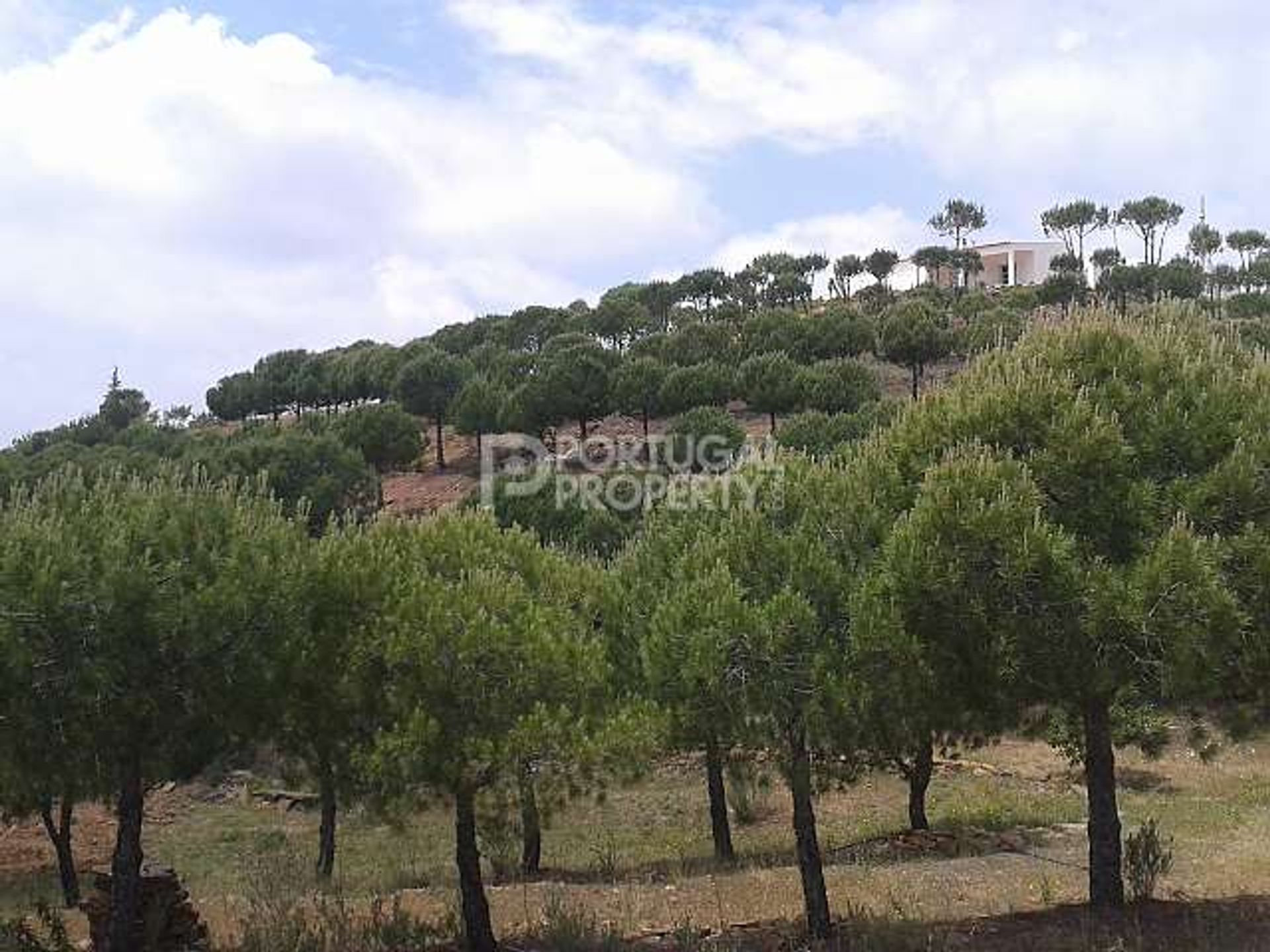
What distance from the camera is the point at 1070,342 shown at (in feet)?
39.3

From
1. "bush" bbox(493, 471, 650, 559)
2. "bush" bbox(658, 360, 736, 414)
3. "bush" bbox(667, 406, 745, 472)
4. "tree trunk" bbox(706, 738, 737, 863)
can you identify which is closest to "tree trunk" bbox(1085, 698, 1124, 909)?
"tree trunk" bbox(706, 738, 737, 863)

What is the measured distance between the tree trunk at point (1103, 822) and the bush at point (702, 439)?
29.0 meters

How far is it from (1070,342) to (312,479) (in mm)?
43236

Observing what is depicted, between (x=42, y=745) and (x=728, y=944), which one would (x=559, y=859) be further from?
(x=42, y=745)

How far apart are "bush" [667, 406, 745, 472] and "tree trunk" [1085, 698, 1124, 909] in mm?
29019

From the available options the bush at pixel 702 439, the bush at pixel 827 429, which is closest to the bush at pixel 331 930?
the bush at pixel 827 429

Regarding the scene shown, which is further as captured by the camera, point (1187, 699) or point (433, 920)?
point (433, 920)

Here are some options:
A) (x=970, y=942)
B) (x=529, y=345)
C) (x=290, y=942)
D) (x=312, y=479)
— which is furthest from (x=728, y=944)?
(x=529, y=345)

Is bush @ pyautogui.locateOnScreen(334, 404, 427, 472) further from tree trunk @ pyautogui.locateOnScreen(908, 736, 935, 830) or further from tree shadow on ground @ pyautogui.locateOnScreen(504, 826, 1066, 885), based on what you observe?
tree trunk @ pyautogui.locateOnScreen(908, 736, 935, 830)

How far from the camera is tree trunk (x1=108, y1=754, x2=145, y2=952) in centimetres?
1099

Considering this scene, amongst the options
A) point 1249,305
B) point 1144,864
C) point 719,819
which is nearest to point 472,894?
point 1144,864

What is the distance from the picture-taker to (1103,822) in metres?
12.1

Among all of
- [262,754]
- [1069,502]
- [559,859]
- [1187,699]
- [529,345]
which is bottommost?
[559,859]

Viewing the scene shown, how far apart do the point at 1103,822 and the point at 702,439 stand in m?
34.3
